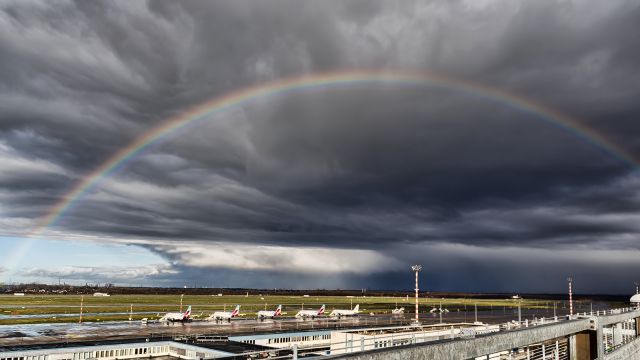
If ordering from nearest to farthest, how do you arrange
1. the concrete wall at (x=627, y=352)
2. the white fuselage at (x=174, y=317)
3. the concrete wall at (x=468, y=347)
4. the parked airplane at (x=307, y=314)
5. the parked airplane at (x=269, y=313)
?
the concrete wall at (x=468, y=347), the concrete wall at (x=627, y=352), the white fuselage at (x=174, y=317), the parked airplane at (x=269, y=313), the parked airplane at (x=307, y=314)

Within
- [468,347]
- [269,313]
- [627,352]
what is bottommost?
[269,313]

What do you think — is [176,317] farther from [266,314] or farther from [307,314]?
[307,314]

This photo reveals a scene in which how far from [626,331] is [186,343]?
47954 mm

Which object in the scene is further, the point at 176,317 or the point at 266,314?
the point at 266,314

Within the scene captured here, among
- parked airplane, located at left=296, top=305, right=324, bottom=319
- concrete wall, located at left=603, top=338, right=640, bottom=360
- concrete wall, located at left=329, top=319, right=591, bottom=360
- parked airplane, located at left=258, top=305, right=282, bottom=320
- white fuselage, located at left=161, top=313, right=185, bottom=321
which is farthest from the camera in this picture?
parked airplane, located at left=296, top=305, right=324, bottom=319

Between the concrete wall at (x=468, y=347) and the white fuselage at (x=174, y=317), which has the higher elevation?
the concrete wall at (x=468, y=347)

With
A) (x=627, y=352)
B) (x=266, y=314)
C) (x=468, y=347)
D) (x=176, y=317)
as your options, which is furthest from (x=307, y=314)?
(x=468, y=347)

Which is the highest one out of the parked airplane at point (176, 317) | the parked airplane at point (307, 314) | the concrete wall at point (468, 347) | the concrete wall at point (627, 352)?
the concrete wall at point (468, 347)

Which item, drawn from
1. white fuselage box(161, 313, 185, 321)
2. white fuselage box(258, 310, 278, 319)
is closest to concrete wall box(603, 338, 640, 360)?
white fuselage box(161, 313, 185, 321)

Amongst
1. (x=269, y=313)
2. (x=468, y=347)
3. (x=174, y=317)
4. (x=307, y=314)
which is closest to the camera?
(x=468, y=347)

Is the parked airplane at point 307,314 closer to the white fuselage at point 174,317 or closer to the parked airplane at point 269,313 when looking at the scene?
the parked airplane at point 269,313

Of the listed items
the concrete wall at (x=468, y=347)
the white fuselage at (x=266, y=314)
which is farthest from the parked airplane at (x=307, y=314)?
the concrete wall at (x=468, y=347)

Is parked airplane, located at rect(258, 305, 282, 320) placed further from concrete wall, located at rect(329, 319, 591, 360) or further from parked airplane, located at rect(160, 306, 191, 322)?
concrete wall, located at rect(329, 319, 591, 360)

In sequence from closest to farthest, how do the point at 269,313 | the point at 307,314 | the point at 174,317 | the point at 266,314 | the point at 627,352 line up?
the point at 627,352 < the point at 174,317 < the point at 266,314 < the point at 269,313 < the point at 307,314
